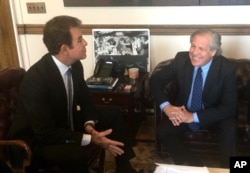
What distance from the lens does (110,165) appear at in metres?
2.60

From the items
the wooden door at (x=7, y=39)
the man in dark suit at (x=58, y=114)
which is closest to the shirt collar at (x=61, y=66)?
the man in dark suit at (x=58, y=114)

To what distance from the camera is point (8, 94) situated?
2061mm

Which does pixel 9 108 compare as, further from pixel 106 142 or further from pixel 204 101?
pixel 204 101

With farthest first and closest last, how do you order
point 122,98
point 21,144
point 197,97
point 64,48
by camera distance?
point 122,98
point 197,97
point 64,48
point 21,144

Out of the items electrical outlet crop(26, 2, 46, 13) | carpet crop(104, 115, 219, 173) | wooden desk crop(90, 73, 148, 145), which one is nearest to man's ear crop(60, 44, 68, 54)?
wooden desk crop(90, 73, 148, 145)

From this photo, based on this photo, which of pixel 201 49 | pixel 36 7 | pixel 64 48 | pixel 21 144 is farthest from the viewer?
pixel 36 7

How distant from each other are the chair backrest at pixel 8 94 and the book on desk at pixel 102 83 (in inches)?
30.0

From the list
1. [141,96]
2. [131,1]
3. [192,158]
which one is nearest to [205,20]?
[131,1]

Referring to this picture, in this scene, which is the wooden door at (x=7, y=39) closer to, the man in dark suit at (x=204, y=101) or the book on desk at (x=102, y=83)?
the book on desk at (x=102, y=83)

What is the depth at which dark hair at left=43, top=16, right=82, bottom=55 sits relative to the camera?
1.95 metres

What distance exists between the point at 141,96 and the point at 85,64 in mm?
720

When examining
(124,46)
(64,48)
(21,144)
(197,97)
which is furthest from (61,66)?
(124,46)

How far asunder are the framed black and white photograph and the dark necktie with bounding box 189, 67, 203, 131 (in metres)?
0.79

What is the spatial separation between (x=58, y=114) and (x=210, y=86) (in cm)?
108
